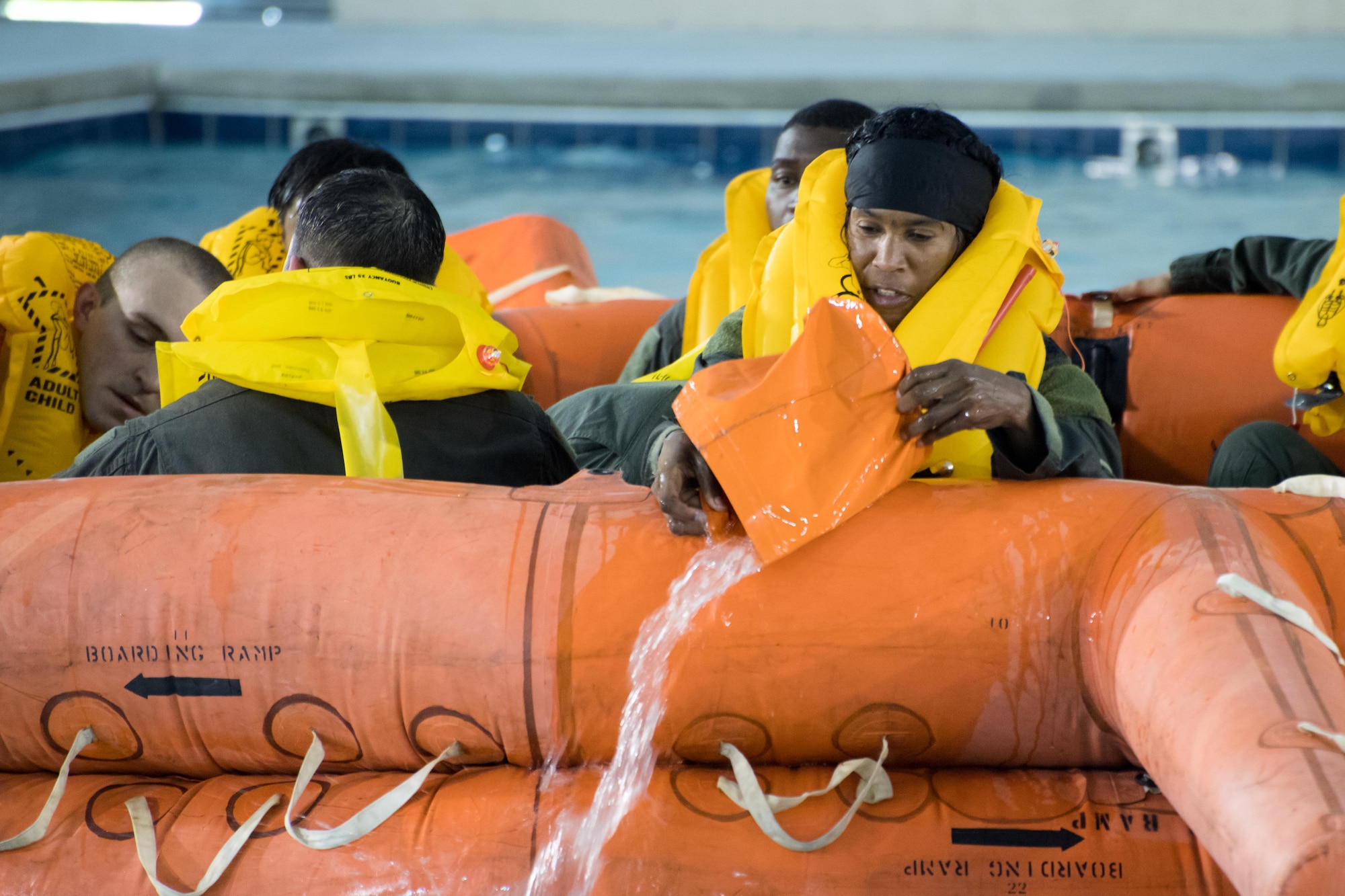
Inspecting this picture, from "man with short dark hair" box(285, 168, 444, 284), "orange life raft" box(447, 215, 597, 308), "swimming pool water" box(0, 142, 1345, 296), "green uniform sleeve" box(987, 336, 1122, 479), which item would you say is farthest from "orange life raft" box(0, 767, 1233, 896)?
"swimming pool water" box(0, 142, 1345, 296)

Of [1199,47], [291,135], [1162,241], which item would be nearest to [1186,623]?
[1162,241]

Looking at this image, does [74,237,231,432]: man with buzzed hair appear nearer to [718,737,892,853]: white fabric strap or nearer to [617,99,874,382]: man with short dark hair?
[617,99,874,382]: man with short dark hair

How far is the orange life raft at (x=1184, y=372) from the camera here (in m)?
2.94

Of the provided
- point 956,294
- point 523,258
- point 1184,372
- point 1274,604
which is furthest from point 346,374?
point 523,258

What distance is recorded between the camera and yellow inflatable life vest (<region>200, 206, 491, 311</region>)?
3250 mm

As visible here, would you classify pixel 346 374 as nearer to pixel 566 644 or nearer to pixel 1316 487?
pixel 566 644

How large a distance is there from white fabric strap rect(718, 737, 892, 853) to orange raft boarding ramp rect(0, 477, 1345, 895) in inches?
1.8

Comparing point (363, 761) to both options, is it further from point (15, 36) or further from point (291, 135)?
point (15, 36)

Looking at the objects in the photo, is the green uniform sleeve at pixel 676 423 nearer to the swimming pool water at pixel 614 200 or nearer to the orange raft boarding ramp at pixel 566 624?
the orange raft boarding ramp at pixel 566 624

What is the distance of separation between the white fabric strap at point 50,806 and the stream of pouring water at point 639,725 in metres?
0.64

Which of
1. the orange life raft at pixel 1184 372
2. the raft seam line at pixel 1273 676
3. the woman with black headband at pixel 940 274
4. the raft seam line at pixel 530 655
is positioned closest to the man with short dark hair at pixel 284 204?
the woman with black headband at pixel 940 274

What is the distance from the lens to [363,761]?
1814mm

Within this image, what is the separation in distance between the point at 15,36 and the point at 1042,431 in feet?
30.7

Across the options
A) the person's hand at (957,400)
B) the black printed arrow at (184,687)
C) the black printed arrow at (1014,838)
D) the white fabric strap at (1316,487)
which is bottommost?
the black printed arrow at (1014,838)
